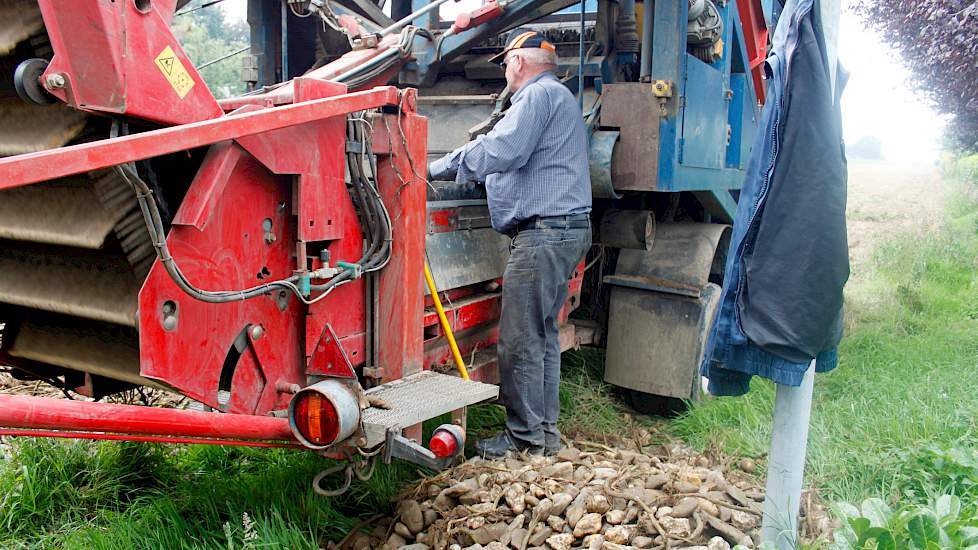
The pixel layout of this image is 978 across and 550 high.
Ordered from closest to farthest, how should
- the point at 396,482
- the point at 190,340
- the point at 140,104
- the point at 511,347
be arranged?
the point at 140,104, the point at 190,340, the point at 396,482, the point at 511,347

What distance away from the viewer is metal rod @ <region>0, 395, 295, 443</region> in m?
1.80

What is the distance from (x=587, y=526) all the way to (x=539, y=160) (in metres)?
1.50

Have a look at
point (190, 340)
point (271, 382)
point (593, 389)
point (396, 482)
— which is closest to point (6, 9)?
point (190, 340)

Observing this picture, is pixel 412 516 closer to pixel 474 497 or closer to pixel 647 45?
pixel 474 497

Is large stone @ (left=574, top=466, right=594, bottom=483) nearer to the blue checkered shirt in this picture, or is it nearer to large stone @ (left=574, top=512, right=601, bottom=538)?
large stone @ (left=574, top=512, right=601, bottom=538)

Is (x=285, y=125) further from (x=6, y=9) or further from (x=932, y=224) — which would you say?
(x=932, y=224)

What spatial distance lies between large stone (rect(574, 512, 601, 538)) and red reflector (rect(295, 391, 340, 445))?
89 centimetres

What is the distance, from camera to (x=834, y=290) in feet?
7.94

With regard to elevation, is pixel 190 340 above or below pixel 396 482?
above

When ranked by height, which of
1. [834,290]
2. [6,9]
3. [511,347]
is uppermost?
[6,9]

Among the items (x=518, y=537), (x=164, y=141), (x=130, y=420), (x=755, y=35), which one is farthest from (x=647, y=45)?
(x=130, y=420)

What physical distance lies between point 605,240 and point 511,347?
3.23 feet

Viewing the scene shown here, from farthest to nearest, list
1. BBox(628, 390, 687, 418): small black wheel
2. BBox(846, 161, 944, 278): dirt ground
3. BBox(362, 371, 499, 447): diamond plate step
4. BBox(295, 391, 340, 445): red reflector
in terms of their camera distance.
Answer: BBox(846, 161, 944, 278): dirt ground
BBox(628, 390, 687, 418): small black wheel
BBox(362, 371, 499, 447): diamond plate step
BBox(295, 391, 340, 445): red reflector

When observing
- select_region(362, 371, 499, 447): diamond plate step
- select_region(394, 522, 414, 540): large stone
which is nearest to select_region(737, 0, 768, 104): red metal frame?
select_region(362, 371, 499, 447): diamond plate step
